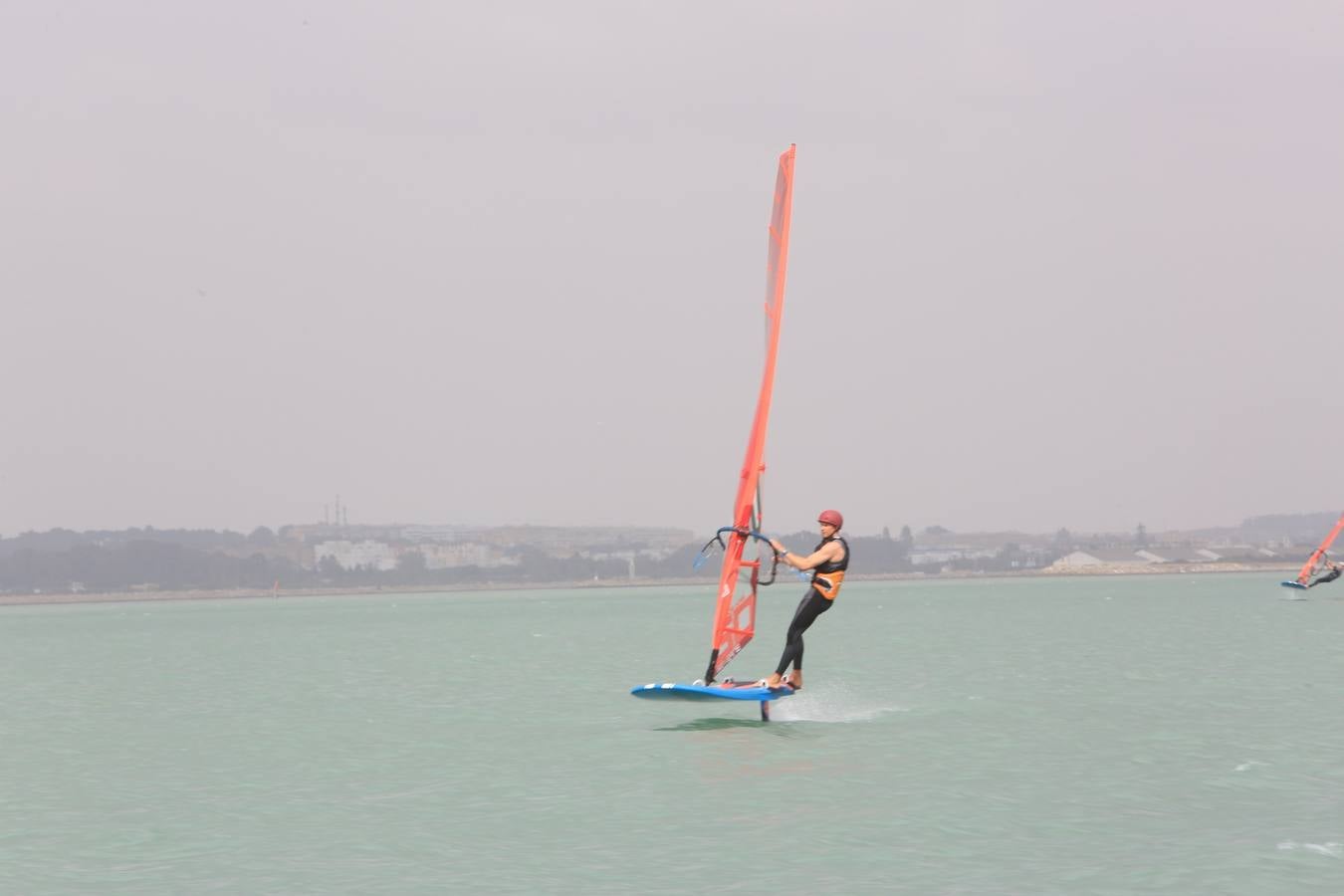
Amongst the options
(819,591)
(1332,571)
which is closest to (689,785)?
(819,591)

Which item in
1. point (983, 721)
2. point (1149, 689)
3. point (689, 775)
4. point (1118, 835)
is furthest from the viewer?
point (1149, 689)

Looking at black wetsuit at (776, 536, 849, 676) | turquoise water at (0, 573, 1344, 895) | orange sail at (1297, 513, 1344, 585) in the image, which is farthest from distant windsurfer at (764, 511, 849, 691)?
orange sail at (1297, 513, 1344, 585)

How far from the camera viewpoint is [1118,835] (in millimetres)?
15078

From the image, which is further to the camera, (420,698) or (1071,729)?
(420,698)

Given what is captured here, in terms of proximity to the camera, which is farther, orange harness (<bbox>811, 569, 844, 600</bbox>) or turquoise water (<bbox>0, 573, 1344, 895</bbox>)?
orange harness (<bbox>811, 569, 844, 600</bbox>)

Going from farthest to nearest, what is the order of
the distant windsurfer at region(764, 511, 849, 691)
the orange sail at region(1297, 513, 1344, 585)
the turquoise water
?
1. the orange sail at region(1297, 513, 1344, 585)
2. the distant windsurfer at region(764, 511, 849, 691)
3. the turquoise water

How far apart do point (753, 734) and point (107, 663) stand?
44.3m

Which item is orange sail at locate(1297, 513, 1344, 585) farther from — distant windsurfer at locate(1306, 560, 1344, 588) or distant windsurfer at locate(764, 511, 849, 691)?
distant windsurfer at locate(764, 511, 849, 691)

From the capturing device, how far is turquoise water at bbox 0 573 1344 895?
45.5ft

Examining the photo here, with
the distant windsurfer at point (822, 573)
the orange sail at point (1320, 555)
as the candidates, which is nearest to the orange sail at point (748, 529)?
the distant windsurfer at point (822, 573)

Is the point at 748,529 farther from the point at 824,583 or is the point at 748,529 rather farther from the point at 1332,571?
the point at 1332,571

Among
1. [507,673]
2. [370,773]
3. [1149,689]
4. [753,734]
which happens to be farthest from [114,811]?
[507,673]

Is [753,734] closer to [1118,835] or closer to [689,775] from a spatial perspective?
[689,775]

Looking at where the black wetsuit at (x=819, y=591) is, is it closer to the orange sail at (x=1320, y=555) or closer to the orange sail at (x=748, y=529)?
the orange sail at (x=748, y=529)
